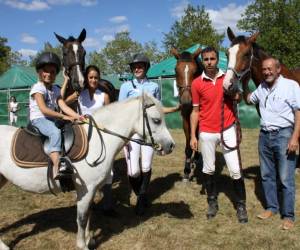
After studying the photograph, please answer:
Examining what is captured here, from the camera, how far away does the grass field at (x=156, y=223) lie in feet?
14.1

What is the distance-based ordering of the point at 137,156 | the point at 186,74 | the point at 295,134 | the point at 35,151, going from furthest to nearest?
the point at 186,74 < the point at 137,156 < the point at 295,134 < the point at 35,151

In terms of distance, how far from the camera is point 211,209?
5086 mm

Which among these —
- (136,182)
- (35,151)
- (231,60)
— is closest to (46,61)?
(35,151)

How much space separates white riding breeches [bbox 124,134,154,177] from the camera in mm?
5074

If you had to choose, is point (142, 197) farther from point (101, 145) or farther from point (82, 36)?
point (82, 36)

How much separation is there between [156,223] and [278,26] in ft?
94.9

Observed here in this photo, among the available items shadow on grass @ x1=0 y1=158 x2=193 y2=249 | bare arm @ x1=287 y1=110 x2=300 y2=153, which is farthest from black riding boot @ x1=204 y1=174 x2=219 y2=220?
bare arm @ x1=287 y1=110 x2=300 y2=153

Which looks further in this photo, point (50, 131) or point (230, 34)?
point (230, 34)

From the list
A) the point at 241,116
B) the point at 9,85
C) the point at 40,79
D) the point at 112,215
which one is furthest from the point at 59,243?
the point at 9,85

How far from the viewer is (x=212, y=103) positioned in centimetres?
459

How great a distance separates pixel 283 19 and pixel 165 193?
1092 inches

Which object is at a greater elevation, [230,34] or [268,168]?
[230,34]

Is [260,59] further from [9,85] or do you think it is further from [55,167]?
[9,85]

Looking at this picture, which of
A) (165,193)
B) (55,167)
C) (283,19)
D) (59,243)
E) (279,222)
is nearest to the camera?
(55,167)
